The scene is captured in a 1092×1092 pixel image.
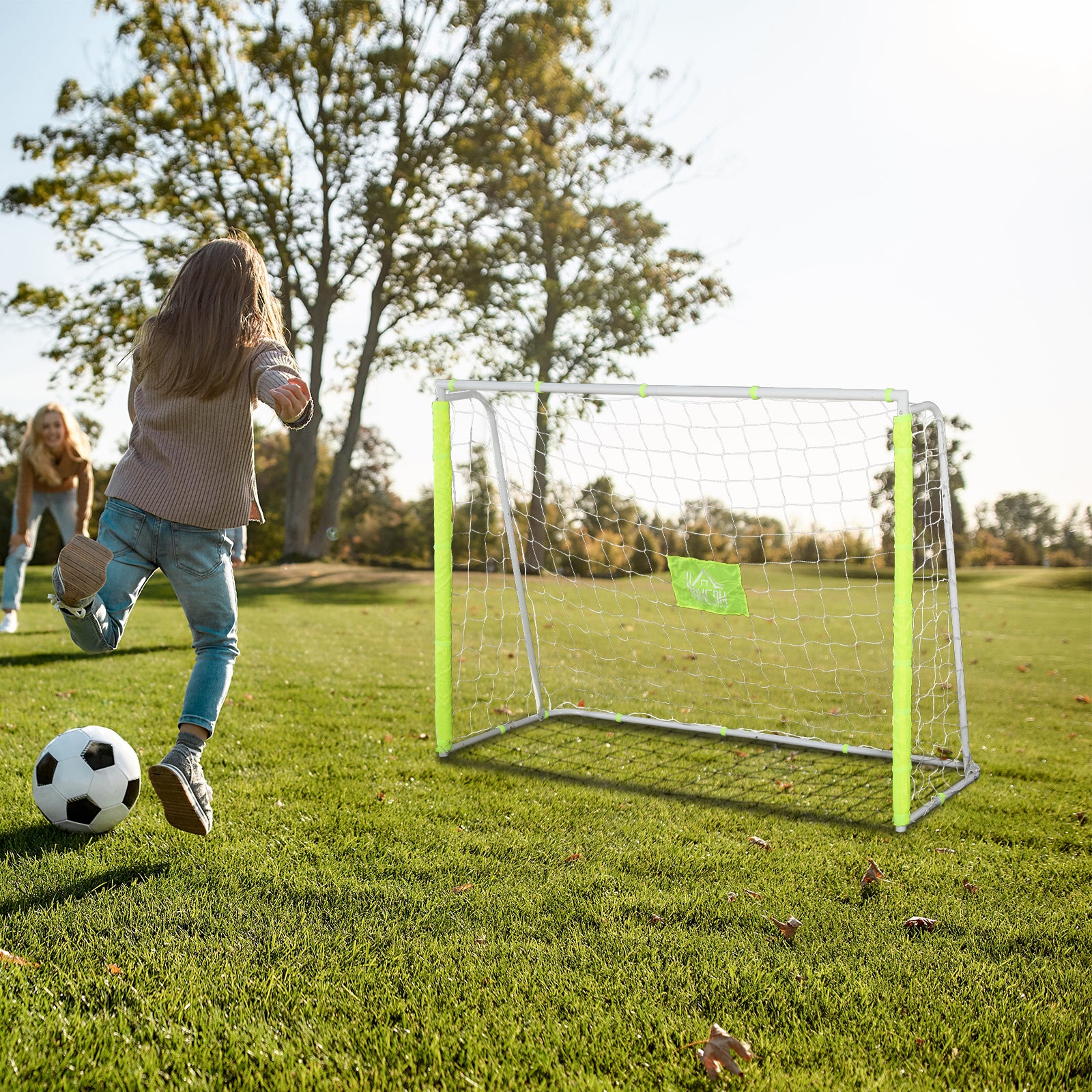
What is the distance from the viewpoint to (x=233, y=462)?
3.30 metres

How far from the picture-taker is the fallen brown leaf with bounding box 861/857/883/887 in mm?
3385

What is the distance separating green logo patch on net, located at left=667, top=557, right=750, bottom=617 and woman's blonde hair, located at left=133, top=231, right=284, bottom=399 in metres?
2.73

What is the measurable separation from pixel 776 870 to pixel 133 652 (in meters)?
6.43

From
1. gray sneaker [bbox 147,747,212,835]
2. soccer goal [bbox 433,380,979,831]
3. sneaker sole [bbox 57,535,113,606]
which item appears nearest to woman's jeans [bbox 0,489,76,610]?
soccer goal [bbox 433,380,979,831]

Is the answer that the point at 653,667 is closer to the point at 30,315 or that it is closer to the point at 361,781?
the point at 361,781

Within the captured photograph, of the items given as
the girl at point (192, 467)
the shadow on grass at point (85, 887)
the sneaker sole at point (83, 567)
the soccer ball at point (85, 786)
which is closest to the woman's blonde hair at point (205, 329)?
the girl at point (192, 467)

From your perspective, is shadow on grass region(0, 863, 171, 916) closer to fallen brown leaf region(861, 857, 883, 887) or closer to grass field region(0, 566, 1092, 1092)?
grass field region(0, 566, 1092, 1092)

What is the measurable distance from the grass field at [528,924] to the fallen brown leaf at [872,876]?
5 centimetres

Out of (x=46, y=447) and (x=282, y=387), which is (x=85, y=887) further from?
(x=46, y=447)

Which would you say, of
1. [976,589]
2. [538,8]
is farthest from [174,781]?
[976,589]

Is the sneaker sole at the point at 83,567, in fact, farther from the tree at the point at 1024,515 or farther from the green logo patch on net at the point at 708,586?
the tree at the point at 1024,515

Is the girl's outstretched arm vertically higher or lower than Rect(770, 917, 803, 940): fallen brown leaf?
higher

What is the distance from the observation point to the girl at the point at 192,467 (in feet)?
10.5

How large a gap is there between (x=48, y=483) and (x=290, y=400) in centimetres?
658
